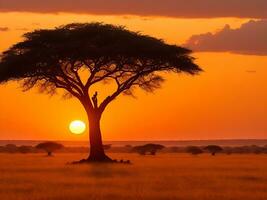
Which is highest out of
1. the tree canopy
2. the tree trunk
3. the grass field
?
the tree canopy

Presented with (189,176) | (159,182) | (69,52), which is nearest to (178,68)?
(69,52)

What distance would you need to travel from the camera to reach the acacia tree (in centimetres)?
5475

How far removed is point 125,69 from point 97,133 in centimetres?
458

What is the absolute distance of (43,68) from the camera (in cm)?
5512

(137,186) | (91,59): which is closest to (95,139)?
(91,59)

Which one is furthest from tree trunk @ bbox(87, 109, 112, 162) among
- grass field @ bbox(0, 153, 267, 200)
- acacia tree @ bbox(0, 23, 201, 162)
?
grass field @ bbox(0, 153, 267, 200)

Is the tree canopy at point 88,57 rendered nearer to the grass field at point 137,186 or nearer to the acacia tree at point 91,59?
the acacia tree at point 91,59

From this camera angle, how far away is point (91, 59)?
5488 cm

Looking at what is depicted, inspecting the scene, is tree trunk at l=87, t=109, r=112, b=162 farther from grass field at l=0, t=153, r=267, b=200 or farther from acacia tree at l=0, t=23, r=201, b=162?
grass field at l=0, t=153, r=267, b=200

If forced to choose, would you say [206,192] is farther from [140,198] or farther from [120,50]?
[120,50]

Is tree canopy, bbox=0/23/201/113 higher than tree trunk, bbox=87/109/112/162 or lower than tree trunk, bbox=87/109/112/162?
higher

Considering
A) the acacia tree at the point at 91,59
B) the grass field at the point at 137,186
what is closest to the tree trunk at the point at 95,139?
the acacia tree at the point at 91,59

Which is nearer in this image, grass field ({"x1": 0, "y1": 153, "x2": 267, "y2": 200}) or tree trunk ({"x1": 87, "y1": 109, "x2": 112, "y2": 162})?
grass field ({"x1": 0, "y1": 153, "x2": 267, "y2": 200})

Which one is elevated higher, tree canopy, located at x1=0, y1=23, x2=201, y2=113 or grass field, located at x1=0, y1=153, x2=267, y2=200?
tree canopy, located at x1=0, y1=23, x2=201, y2=113
